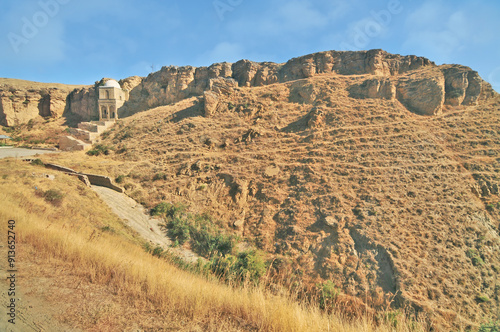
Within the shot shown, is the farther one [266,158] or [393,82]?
[393,82]

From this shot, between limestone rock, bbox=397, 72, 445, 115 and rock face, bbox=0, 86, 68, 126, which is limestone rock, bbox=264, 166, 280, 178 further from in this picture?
rock face, bbox=0, 86, 68, 126

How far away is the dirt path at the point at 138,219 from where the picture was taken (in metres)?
10.3

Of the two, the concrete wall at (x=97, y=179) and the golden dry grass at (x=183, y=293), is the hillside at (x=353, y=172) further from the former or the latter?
the golden dry grass at (x=183, y=293)

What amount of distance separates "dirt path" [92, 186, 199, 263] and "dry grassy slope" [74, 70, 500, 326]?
0.95 meters

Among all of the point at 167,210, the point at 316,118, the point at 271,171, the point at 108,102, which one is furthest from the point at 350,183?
the point at 108,102

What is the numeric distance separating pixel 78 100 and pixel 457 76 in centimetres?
3798

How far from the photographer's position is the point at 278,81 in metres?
23.7

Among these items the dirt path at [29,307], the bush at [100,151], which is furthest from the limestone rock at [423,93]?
the bush at [100,151]

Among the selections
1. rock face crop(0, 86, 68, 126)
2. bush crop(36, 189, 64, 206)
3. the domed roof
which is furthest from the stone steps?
bush crop(36, 189, 64, 206)

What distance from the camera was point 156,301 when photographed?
2.90 m

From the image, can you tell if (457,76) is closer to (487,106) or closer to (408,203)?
(487,106)

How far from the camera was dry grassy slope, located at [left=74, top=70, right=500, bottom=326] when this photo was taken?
9188mm

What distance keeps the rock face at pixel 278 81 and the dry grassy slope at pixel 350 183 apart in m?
1.28

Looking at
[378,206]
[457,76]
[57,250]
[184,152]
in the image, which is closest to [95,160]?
[184,152]
